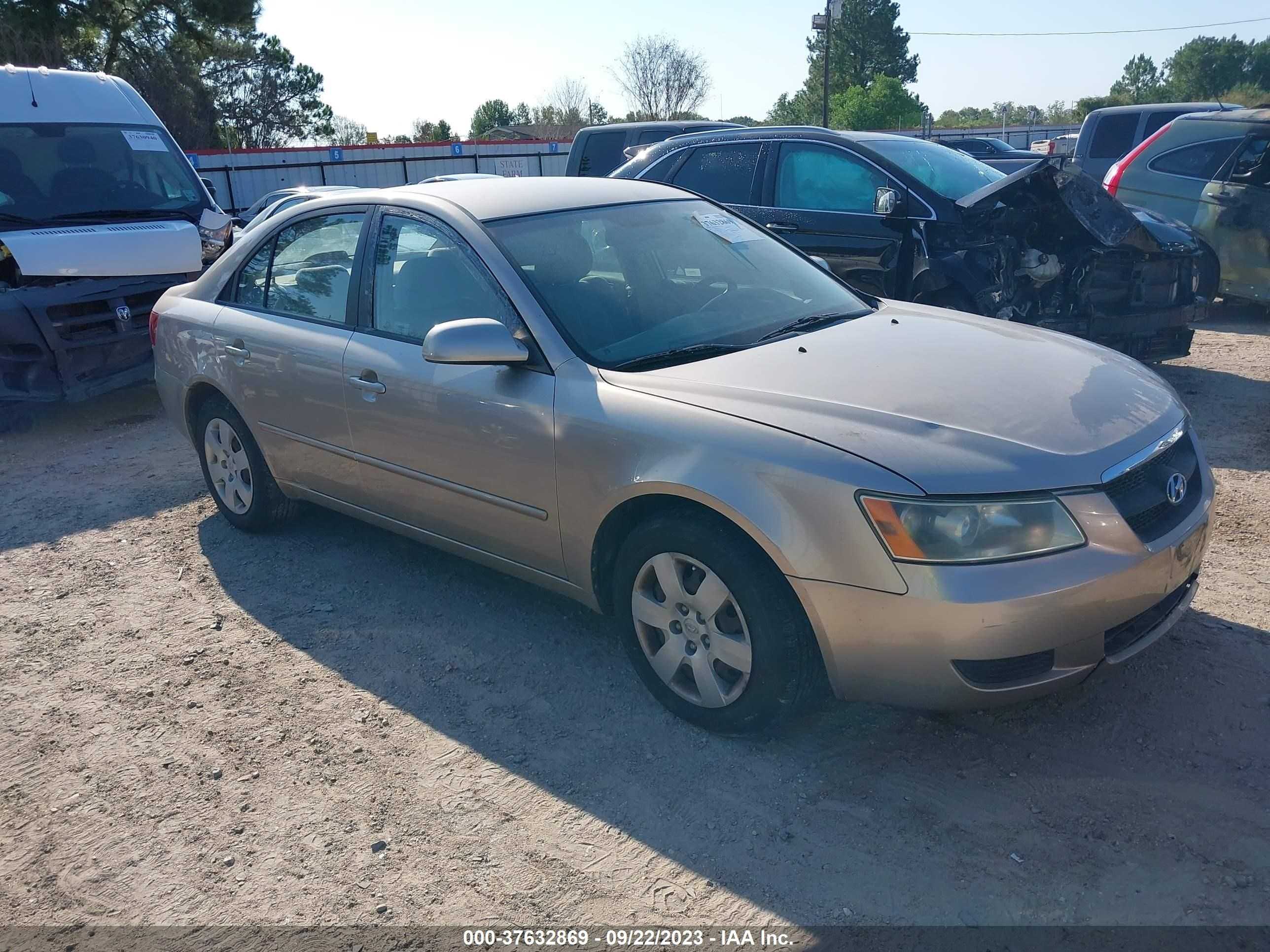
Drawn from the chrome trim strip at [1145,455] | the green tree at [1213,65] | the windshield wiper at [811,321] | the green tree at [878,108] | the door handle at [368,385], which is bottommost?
the chrome trim strip at [1145,455]

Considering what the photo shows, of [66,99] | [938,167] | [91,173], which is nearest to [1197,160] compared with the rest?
[938,167]

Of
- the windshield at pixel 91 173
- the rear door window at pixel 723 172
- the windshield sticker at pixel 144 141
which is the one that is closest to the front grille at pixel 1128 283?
the rear door window at pixel 723 172

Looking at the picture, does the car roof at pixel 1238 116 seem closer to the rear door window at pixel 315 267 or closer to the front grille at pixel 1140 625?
the front grille at pixel 1140 625

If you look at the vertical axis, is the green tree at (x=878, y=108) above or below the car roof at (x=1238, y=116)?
above

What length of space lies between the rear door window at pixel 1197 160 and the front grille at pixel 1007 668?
807cm

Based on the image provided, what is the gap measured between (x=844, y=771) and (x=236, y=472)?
3.45m

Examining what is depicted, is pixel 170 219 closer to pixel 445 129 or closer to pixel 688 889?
pixel 688 889

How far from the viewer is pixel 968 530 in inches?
104

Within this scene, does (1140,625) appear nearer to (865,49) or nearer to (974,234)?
(974,234)

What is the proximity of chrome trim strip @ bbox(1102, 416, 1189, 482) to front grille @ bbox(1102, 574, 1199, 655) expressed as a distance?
0.40 meters

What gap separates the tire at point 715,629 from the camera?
9.48 feet

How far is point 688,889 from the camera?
259 centimetres

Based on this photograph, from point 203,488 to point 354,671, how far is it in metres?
2.85

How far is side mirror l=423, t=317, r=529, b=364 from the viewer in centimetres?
332
